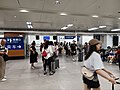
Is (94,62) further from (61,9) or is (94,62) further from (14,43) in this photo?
Answer: (14,43)

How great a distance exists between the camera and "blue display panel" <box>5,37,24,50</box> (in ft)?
44.3

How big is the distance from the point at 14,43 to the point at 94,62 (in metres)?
12.0

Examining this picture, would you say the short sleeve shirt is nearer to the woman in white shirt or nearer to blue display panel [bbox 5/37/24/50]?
the woman in white shirt

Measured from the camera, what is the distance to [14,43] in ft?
44.8

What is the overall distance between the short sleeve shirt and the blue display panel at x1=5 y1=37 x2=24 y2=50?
1181cm

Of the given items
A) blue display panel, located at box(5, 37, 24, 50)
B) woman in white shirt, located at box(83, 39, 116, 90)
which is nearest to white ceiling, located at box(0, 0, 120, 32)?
woman in white shirt, located at box(83, 39, 116, 90)

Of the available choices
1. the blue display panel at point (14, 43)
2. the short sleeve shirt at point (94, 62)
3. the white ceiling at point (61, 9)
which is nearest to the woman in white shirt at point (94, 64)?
the short sleeve shirt at point (94, 62)

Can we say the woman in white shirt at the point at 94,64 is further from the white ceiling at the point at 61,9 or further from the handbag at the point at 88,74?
the white ceiling at the point at 61,9

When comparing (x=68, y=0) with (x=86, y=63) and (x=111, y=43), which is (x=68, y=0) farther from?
(x=111, y=43)

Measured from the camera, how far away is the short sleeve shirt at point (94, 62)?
243cm

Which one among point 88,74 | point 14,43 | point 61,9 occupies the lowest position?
point 88,74

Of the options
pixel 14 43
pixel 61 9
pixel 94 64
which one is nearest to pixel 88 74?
pixel 94 64

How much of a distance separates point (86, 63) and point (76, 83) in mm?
3155

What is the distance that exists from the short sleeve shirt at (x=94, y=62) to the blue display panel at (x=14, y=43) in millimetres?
11811
